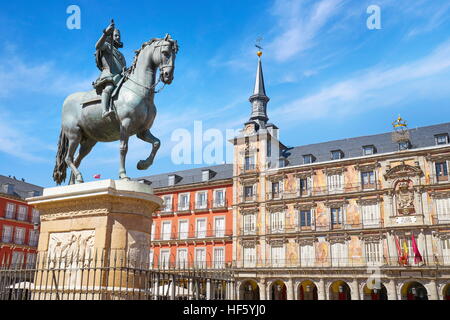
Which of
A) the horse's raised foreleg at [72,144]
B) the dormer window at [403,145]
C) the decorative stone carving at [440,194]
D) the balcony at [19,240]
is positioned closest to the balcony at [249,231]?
the dormer window at [403,145]

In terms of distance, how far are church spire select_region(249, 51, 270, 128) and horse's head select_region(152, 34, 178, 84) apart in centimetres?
3629

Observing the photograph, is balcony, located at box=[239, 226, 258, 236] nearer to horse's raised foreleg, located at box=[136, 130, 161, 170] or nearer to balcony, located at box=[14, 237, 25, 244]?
balcony, located at box=[14, 237, 25, 244]

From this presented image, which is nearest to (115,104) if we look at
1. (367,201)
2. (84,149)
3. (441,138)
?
(84,149)

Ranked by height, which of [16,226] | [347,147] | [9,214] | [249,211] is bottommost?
[16,226]

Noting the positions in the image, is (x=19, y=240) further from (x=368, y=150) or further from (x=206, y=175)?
(x=368, y=150)

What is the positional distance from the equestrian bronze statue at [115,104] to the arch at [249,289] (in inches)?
1251

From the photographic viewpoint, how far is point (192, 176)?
45.8 m

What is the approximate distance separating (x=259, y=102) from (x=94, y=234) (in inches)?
1559

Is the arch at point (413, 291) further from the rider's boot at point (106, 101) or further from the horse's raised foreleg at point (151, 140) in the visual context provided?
the rider's boot at point (106, 101)

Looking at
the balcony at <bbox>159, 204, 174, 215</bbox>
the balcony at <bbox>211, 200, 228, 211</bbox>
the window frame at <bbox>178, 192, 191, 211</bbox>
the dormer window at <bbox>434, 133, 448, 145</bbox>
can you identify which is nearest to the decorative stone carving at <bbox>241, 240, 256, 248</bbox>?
the balcony at <bbox>211, 200, 228, 211</bbox>

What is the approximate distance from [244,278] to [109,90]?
106 feet

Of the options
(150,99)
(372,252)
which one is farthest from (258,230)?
(150,99)

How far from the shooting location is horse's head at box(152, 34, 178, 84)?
269 inches

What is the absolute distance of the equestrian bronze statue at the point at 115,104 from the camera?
6.97m
